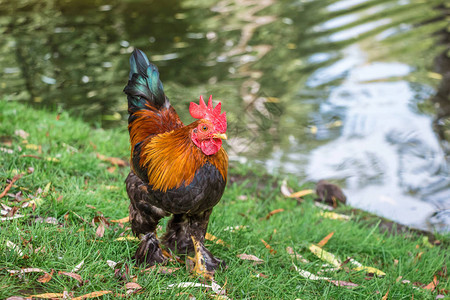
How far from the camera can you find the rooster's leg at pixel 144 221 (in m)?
3.14

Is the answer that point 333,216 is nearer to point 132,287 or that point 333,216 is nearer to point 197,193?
point 197,193

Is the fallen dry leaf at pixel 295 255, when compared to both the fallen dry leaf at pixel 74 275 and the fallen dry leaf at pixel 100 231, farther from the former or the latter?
the fallen dry leaf at pixel 74 275

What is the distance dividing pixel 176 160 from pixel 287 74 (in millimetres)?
5656

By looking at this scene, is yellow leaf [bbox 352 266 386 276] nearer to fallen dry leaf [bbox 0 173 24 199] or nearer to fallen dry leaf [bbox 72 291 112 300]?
fallen dry leaf [bbox 72 291 112 300]

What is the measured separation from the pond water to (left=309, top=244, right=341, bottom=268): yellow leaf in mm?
1541

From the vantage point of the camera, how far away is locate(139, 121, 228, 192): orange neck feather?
287cm

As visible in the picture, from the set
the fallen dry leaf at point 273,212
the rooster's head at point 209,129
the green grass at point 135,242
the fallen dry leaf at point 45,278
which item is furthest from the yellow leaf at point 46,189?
the fallen dry leaf at point 273,212

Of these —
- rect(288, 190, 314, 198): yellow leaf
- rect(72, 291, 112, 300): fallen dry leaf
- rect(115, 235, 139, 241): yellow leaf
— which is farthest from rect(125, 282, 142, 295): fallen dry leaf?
rect(288, 190, 314, 198): yellow leaf

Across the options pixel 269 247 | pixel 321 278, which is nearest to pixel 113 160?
pixel 269 247

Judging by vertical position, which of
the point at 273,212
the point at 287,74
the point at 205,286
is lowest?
the point at 287,74

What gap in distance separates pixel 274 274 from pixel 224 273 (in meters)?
0.37

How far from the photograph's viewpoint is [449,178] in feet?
18.6

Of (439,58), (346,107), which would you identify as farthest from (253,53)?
(439,58)

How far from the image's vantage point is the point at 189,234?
3.32m
